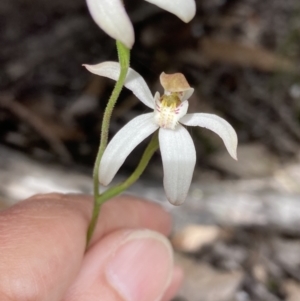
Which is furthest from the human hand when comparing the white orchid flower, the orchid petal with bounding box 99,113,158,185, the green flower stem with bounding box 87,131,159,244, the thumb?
the white orchid flower

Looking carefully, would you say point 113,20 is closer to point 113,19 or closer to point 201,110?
point 113,19

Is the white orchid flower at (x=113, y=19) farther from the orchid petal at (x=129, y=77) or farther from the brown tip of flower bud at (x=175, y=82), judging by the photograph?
the brown tip of flower bud at (x=175, y=82)

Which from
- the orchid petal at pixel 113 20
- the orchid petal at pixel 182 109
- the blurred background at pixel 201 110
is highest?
the orchid petal at pixel 113 20

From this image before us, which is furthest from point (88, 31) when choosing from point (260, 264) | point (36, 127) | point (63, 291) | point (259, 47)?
point (63, 291)

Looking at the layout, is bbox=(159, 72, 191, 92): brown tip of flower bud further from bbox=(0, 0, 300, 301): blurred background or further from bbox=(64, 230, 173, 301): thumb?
bbox=(0, 0, 300, 301): blurred background

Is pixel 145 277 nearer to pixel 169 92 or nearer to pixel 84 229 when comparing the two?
pixel 84 229

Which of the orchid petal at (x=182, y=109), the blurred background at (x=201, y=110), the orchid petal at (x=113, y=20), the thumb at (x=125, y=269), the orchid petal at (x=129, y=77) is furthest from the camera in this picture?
the blurred background at (x=201, y=110)

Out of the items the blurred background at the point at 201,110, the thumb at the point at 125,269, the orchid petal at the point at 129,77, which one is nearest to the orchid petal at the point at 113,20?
the orchid petal at the point at 129,77

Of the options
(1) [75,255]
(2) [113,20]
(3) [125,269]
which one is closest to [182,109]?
(2) [113,20]
